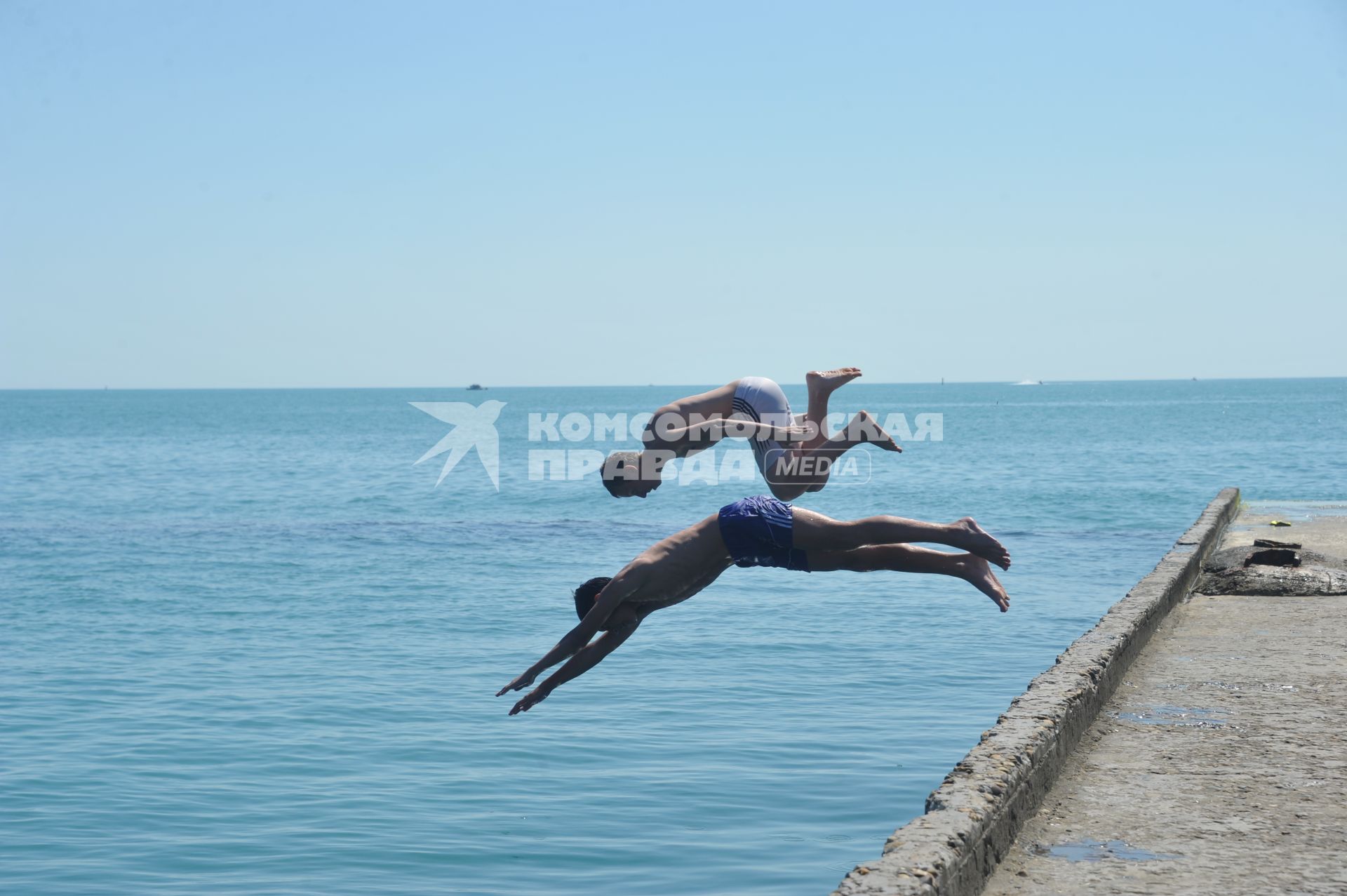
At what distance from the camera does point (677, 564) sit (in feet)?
23.9

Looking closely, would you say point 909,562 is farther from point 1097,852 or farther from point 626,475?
point 1097,852

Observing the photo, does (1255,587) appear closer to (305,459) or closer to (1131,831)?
(1131,831)

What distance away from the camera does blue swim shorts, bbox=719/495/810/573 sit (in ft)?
23.5

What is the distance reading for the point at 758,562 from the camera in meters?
7.31

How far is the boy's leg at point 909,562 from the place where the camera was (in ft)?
23.6

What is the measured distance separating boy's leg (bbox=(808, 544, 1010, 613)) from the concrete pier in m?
0.78

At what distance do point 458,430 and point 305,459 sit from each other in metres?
50.6

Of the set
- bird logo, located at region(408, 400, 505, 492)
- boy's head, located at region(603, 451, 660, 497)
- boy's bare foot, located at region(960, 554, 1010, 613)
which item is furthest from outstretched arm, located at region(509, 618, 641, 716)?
bird logo, located at region(408, 400, 505, 492)

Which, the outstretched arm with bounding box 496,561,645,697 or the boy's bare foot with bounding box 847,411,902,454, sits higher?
the boy's bare foot with bounding box 847,411,902,454

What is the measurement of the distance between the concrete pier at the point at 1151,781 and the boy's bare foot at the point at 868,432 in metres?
1.66

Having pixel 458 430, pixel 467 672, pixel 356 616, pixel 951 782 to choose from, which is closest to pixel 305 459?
pixel 458 430

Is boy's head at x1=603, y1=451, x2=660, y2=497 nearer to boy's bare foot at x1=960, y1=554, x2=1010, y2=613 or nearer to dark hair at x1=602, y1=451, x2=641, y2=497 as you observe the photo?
dark hair at x1=602, y1=451, x2=641, y2=497

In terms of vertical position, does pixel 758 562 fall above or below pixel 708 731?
above


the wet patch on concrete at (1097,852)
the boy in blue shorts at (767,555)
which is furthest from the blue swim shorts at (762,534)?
the wet patch on concrete at (1097,852)
